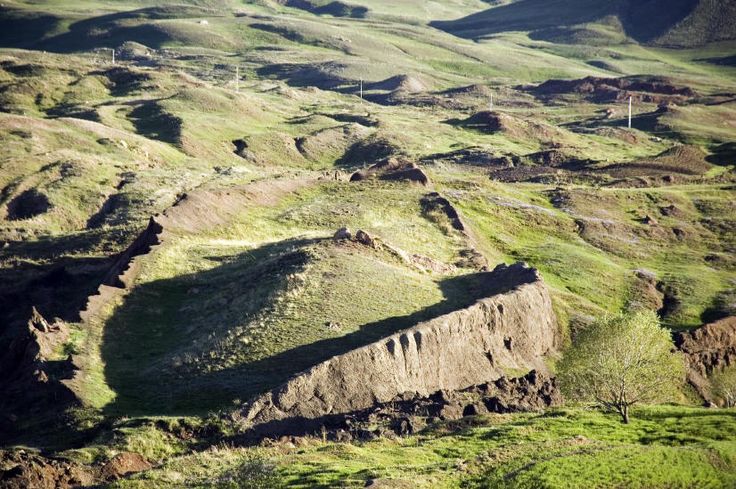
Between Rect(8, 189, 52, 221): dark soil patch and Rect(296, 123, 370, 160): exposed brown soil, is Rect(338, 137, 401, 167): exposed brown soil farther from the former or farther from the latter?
Rect(8, 189, 52, 221): dark soil patch

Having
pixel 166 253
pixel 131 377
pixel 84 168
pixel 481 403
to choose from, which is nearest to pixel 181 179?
pixel 84 168

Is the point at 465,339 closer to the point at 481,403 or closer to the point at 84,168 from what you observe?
the point at 481,403

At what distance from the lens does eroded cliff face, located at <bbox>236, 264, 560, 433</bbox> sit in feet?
133

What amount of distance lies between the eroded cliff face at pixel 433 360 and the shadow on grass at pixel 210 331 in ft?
7.08

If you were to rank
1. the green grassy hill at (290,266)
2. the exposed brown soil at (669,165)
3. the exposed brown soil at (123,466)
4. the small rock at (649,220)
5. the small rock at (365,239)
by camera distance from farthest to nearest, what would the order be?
the exposed brown soil at (669,165) < the small rock at (649,220) < the small rock at (365,239) < the green grassy hill at (290,266) < the exposed brown soil at (123,466)

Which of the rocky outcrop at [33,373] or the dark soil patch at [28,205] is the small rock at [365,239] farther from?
the dark soil patch at [28,205]

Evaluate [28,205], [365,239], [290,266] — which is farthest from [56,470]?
[28,205]

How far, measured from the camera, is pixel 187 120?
417 ft

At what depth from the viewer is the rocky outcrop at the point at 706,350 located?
59.9 m

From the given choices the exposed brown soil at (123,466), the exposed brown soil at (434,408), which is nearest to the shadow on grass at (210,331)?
the exposed brown soil at (123,466)

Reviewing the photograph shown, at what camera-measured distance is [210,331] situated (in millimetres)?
49719

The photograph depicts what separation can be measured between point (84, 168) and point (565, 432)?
66.1m

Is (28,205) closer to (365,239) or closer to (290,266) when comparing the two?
(365,239)

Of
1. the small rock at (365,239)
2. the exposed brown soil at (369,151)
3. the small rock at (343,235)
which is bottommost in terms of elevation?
the exposed brown soil at (369,151)
